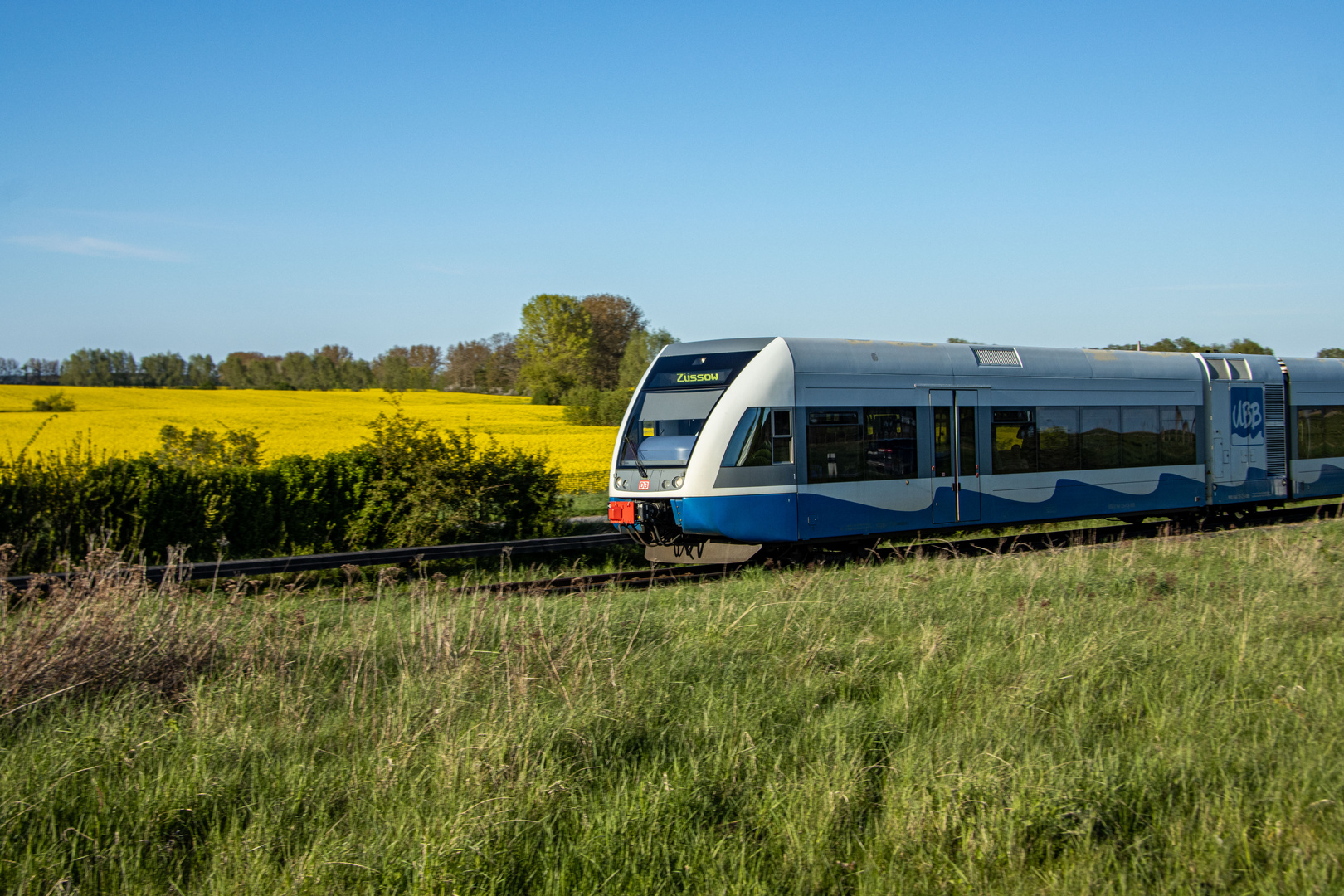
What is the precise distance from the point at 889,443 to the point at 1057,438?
11.4ft

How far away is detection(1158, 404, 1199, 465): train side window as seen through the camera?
15.6 meters

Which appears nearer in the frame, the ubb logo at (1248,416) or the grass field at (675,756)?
the grass field at (675,756)

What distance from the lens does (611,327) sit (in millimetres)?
86375

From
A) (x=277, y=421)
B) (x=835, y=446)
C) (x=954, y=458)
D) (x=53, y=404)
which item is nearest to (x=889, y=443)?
(x=835, y=446)

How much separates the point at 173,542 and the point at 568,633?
946 cm

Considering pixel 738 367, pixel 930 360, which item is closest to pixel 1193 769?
pixel 738 367

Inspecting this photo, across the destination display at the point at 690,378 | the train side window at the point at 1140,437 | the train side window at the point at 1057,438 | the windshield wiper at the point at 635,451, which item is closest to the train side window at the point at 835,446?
the destination display at the point at 690,378

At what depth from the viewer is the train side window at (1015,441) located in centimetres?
1359

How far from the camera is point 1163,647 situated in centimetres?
628

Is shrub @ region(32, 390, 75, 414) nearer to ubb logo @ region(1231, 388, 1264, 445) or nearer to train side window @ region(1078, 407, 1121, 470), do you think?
train side window @ region(1078, 407, 1121, 470)

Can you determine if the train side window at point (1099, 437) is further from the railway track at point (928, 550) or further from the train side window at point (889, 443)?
the train side window at point (889, 443)

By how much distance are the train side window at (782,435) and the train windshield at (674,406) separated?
2.46ft

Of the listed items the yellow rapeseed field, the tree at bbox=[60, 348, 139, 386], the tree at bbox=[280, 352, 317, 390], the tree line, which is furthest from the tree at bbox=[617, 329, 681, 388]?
the tree at bbox=[60, 348, 139, 386]

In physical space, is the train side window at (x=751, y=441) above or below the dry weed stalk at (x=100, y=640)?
above
